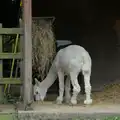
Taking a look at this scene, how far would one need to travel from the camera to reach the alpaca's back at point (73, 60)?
8234 millimetres

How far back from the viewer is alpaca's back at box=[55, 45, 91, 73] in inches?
324

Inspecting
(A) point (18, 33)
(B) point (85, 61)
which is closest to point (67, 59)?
(B) point (85, 61)

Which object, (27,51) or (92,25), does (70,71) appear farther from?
(92,25)

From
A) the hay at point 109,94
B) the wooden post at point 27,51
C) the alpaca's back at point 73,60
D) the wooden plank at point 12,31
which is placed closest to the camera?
the wooden post at point 27,51

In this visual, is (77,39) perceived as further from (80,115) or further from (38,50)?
(80,115)

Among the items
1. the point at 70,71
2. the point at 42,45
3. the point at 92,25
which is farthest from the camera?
the point at 92,25

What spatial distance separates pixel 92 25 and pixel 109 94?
192 cm

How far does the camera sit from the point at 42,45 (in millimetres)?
8820

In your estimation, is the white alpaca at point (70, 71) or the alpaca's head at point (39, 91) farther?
the alpaca's head at point (39, 91)

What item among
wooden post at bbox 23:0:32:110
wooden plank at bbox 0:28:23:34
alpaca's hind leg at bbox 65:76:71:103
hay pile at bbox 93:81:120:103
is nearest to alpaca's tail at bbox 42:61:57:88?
alpaca's hind leg at bbox 65:76:71:103

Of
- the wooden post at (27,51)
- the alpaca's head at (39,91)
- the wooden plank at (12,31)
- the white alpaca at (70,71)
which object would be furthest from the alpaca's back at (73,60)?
the wooden plank at (12,31)

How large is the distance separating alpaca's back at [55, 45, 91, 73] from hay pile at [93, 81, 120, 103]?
38.4 inches

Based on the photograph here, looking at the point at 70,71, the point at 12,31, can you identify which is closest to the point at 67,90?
the point at 70,71

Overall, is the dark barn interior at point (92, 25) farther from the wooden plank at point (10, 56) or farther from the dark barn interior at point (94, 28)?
the wooden plank at point (10, 56)
